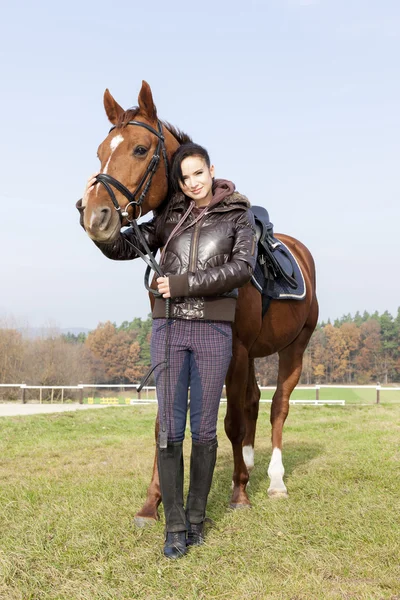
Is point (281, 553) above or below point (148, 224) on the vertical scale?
below

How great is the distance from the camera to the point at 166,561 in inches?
115

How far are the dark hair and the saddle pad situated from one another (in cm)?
100

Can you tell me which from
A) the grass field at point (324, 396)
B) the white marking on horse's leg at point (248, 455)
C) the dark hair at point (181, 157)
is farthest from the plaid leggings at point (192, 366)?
the grass field at point (324, 396)

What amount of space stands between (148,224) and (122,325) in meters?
99.8

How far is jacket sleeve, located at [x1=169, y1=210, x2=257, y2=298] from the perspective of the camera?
9.64 ft

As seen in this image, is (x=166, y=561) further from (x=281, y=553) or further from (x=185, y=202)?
(x=185, y=202)

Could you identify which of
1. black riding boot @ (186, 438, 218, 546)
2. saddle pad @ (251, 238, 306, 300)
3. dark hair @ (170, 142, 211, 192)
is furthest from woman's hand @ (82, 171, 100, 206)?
black riding boot @ (186, 438, 218, 546)

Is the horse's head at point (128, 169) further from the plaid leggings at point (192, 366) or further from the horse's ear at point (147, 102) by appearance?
the plaid leggings at point (192, 366)

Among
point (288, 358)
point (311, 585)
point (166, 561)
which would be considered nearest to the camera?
point (311, 585)

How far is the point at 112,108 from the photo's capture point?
11.2ft

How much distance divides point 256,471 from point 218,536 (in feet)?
7.58

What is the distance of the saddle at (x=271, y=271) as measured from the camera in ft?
14.3

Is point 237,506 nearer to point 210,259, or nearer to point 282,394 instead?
point 282,394

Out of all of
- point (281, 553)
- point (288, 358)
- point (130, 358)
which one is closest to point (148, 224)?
point (281, 553)
